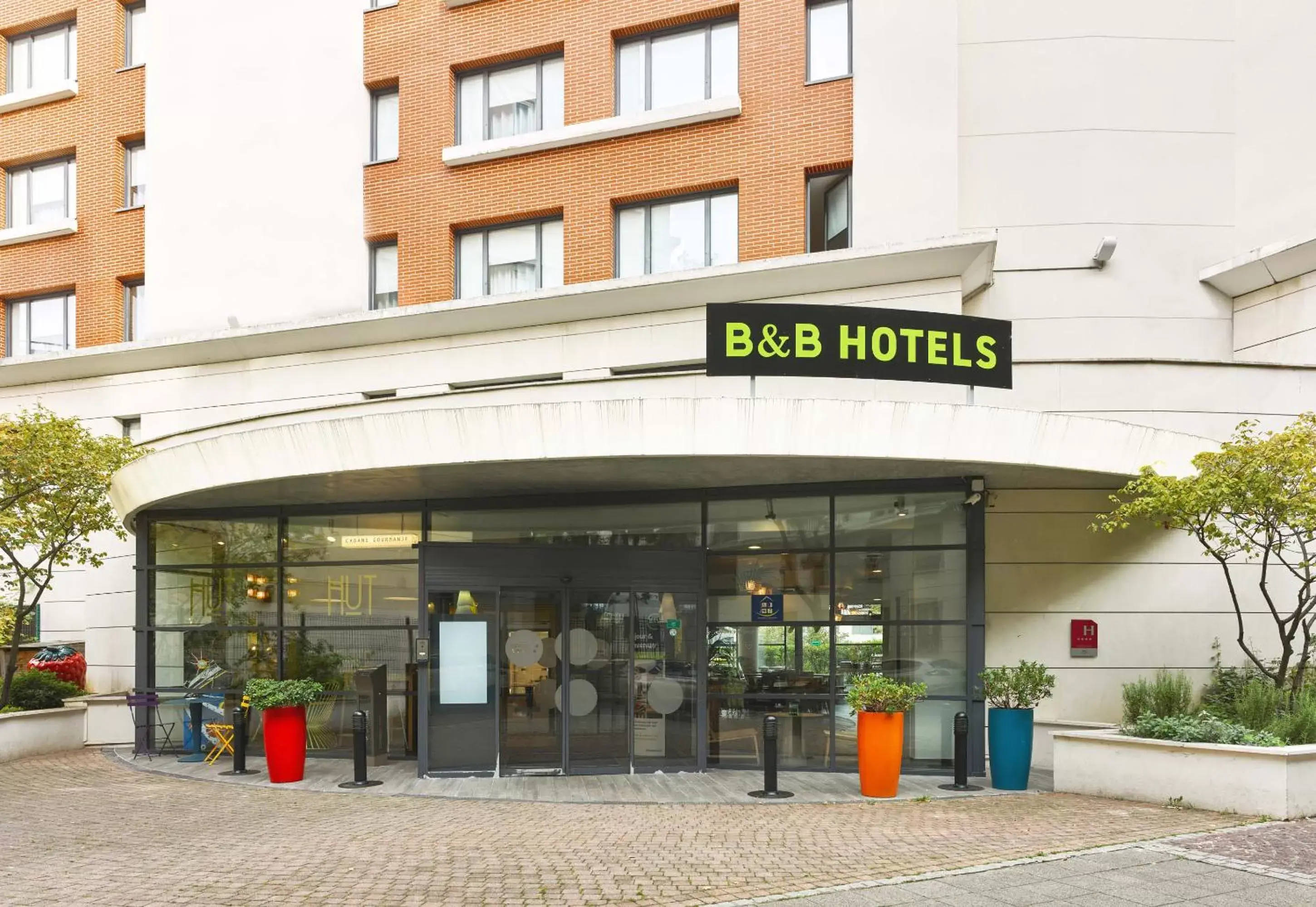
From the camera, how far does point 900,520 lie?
1488 centimetres

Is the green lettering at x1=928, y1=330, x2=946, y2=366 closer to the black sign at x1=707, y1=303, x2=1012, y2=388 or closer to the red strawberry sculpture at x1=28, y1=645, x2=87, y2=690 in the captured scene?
the black sign at x1=707, y1=303, x2=1012, y2=388

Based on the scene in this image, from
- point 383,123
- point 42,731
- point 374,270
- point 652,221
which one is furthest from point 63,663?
point 652,221

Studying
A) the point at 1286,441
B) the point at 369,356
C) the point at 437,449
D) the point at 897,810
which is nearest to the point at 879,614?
the point at 897,810

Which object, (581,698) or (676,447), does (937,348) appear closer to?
(676,447)

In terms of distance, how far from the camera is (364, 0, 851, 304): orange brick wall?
1731 cm

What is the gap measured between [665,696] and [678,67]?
10.9 m

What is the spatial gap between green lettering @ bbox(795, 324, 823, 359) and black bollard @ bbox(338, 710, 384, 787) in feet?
24.3

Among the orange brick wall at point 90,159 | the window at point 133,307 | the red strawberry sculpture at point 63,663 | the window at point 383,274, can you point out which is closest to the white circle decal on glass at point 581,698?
the window at point 383,274

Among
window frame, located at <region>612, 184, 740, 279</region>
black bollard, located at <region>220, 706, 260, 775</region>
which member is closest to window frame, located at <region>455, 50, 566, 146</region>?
window frame, located at <region>612, 184, 740, 279</region>

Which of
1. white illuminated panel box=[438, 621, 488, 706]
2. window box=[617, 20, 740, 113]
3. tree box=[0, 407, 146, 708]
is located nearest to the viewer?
white illuminated panel box=[438, 621, 488, 706]

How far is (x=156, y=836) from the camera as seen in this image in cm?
1077

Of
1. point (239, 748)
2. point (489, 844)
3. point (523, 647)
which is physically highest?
point (523, 647)

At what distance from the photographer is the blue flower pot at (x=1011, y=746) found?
13.3 m

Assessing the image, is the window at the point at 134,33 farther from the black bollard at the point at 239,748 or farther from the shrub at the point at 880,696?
the shrub at the point at 880,696
